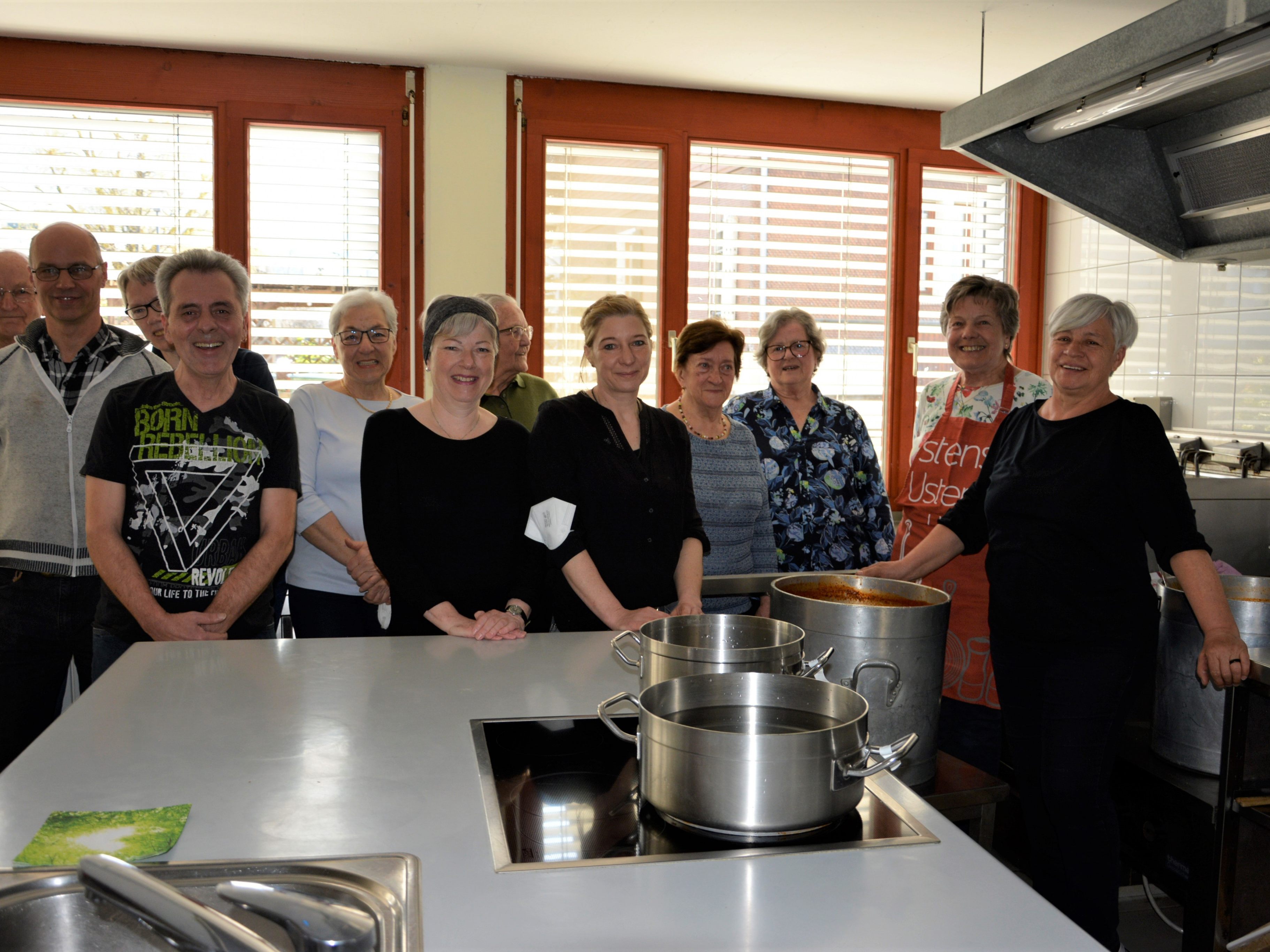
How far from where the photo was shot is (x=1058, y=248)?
4738 mm

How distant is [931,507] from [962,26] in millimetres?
1827

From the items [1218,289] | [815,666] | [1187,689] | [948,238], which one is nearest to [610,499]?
[815,666]

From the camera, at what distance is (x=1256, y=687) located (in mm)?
1752

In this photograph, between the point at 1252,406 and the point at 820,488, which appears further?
the point at 1252,406

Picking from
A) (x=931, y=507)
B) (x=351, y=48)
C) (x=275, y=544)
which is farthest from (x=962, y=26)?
(x=275, y=544)

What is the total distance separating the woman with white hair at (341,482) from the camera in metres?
2.32

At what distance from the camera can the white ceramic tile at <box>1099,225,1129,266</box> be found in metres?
4.29

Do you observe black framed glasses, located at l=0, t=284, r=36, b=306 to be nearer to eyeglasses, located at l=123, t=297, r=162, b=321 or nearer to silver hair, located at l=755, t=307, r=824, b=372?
eyeglasses, located at l=123, t=297, r=162, b=321

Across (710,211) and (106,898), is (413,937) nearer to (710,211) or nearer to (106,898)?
(106,898)

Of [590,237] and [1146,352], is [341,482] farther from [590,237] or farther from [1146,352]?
[1146,352]

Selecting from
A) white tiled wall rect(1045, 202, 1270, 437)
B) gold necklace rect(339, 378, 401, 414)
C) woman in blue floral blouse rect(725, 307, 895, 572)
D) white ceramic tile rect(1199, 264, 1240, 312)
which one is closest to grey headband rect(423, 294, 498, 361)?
gold necklace rect(339, 378, 401, 414)

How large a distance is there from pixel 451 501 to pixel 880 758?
1.08 m

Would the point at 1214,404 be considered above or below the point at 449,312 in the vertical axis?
below

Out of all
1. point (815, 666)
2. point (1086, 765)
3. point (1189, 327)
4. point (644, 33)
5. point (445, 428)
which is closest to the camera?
point (815, 666)
